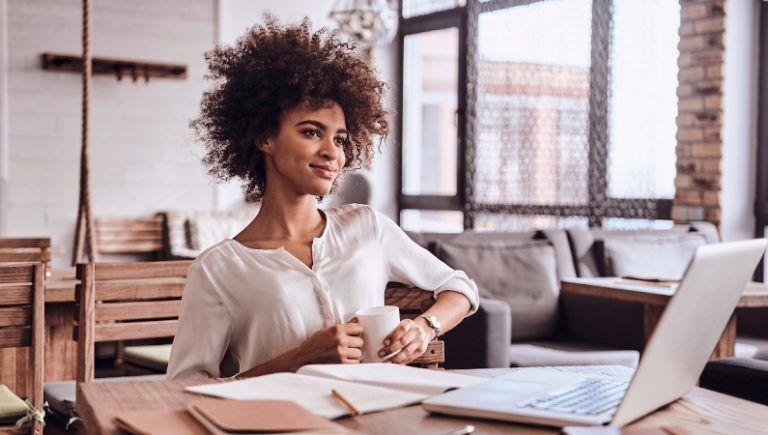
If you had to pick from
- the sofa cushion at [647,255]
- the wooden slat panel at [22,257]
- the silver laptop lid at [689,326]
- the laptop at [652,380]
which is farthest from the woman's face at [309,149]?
the sofa cushion at [647,255]

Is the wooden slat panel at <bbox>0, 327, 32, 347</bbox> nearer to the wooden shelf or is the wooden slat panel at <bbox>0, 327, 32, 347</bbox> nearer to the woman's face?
the woman's face

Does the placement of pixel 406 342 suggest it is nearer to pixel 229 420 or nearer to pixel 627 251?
pixel 229 420

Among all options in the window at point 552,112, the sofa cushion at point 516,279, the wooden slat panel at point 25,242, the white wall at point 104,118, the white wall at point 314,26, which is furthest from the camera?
the white wall at point 314,26

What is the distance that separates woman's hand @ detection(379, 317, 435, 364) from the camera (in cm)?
152

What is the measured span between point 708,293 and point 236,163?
42.8 inches

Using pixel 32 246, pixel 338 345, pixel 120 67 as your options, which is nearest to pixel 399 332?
pixel 338 345

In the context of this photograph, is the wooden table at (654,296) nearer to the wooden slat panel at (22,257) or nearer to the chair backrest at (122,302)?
the chair backrest at (122,302)

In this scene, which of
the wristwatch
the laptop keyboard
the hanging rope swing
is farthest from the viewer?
the hanging rope swing

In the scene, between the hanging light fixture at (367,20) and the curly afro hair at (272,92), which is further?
the hanging light fixture at (367,20)

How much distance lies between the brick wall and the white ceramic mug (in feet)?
13.0

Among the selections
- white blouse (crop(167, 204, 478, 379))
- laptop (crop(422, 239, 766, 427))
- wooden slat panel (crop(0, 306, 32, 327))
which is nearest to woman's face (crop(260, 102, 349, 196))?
white blouse (crop(167, 204, 478, 379))

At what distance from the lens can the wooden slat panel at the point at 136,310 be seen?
2684 millimetres

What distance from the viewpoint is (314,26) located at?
23.8 feet

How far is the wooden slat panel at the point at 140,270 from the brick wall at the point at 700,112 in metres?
3.30
